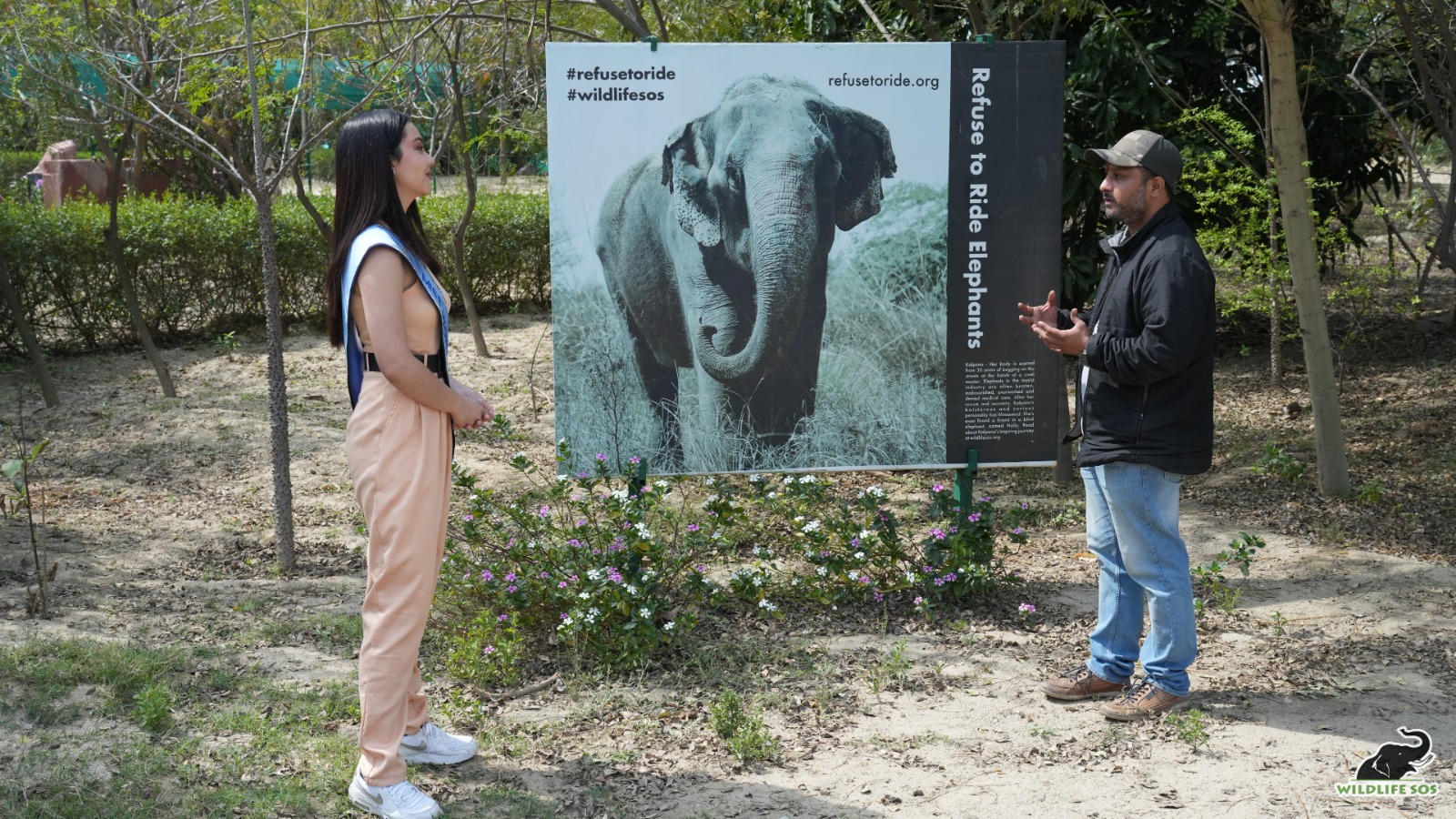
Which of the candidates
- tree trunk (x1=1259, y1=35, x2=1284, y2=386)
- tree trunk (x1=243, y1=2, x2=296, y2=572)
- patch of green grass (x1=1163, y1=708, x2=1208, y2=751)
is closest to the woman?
patch of green grass (x1=1163, y1=708, x2=1208, y2=751)

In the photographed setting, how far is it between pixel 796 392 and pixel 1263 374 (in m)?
6.74

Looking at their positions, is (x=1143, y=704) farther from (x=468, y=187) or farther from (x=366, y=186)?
(x=468, y=187)

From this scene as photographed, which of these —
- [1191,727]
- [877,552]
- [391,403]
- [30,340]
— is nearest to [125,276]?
[30,340]

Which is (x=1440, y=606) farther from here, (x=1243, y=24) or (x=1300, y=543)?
(x=1243, y=24)

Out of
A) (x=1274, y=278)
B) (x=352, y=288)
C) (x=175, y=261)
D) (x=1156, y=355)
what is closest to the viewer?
(x=352, y=288)

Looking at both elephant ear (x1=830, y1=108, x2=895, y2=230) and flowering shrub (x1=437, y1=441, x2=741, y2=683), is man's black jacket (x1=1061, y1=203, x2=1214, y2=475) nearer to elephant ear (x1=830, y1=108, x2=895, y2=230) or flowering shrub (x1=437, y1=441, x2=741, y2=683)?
elephant ear (x1=830, y1=108, x2=895, y2=230)

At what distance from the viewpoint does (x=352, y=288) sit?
10.6 ft

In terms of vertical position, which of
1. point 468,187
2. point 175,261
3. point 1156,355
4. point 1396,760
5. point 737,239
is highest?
point 468,187

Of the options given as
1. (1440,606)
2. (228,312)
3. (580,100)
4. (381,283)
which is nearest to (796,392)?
(580,100)

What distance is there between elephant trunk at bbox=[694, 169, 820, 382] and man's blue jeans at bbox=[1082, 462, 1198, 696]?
55.1 inches

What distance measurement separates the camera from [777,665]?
4.63 m

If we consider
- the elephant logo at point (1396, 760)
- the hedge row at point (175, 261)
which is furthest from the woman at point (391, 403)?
the hedge row at point (175, 261)

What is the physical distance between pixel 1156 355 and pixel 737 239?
181 cm

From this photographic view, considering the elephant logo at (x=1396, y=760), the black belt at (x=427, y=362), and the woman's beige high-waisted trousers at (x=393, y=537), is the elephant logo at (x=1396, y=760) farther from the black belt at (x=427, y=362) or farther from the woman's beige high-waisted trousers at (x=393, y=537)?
the black belt at (x=427, y=362)
